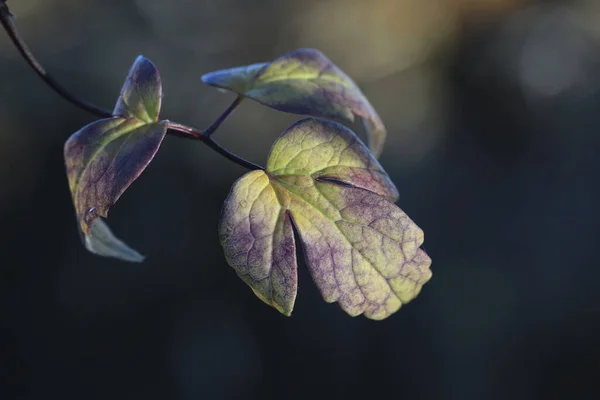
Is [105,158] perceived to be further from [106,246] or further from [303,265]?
[303,265]

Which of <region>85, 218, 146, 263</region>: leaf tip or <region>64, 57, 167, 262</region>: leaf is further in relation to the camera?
<region>85, 218, 146, 263</region>: leaf tip

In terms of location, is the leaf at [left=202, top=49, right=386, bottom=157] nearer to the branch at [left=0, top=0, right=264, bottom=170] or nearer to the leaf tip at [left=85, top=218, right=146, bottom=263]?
the branch at [left=0, top=0, right=264, bottom=170]

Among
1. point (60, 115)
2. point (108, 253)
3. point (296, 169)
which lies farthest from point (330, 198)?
point (60, 115)

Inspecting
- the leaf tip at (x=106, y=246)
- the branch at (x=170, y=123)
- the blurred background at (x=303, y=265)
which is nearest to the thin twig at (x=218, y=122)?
the branch at (x=170, y=123)

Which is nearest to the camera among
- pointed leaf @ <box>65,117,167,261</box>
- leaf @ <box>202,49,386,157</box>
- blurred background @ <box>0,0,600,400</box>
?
pointed leaf @ <box>65,117,167,261</box>

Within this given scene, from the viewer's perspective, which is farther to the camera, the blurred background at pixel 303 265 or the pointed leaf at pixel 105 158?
the blurred background at pixel 303 265

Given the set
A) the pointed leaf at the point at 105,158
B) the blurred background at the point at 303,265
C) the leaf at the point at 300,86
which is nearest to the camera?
the pointed leaf at the point at 105,158

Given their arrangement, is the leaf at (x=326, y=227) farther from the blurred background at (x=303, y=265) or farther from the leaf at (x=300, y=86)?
the blurred background at (x=303, y=265)

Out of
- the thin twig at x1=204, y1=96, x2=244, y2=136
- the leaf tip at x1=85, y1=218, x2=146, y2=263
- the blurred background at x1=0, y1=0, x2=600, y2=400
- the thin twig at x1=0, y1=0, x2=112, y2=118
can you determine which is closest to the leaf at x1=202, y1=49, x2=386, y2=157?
the thin twig at x1=204, y1=96, x2=244, y2=136
